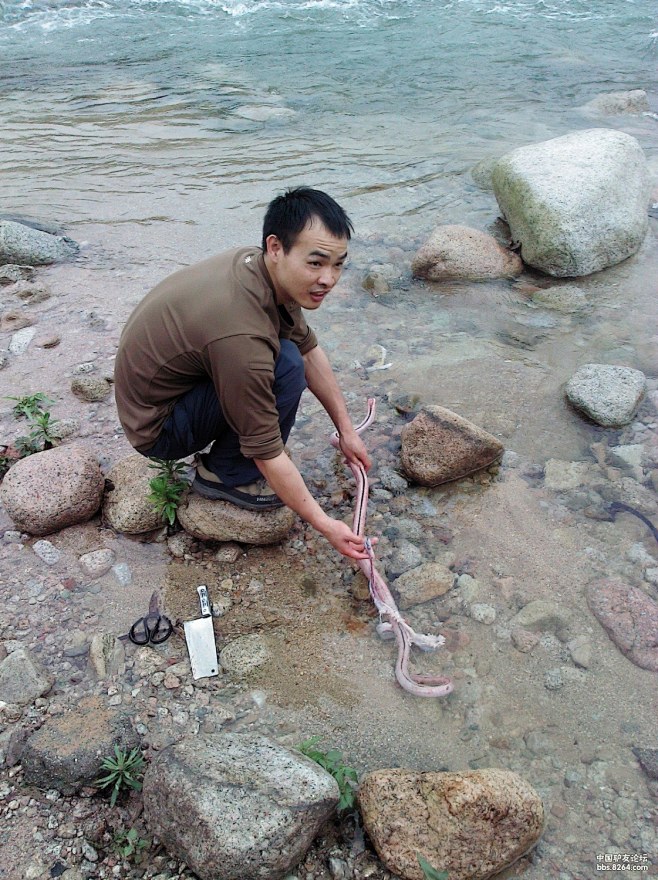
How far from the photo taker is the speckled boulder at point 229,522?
3.14 metres

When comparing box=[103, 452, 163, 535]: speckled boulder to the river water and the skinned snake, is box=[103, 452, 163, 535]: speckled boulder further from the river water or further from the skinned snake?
the skinned snake

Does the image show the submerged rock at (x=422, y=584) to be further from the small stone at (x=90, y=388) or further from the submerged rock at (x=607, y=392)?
the small stone at (x=90, y=388)

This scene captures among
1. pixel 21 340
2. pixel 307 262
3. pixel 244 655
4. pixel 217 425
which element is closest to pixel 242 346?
pixel 307 262

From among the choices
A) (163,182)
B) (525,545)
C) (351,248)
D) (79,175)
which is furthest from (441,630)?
(79,175)

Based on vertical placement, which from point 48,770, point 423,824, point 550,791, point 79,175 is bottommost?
point 550,791

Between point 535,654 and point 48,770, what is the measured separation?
6.13 feet

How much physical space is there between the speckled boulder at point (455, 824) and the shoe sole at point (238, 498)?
133 centimetres

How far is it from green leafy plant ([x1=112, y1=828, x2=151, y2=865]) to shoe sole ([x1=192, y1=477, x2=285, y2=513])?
1.38 meters

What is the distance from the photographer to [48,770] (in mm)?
2215

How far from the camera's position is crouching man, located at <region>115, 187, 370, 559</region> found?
241cm

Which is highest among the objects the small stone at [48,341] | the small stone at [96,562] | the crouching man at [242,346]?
the crouching man at [242,346]

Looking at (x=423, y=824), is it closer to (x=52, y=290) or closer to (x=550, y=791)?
(x=550, y=791)

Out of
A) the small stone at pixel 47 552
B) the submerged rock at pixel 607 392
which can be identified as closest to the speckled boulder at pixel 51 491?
the small stone at pixel 47 552

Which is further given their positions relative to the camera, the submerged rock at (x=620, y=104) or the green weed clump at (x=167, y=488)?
the submerged rock at (x=620, y=104)
